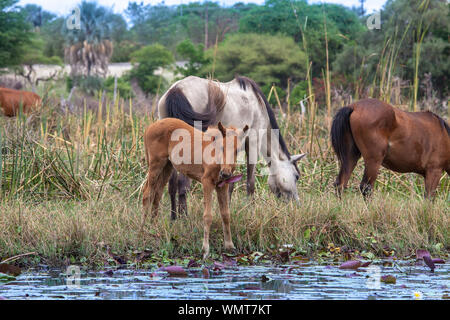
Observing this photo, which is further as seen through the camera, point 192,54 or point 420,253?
point 192,54

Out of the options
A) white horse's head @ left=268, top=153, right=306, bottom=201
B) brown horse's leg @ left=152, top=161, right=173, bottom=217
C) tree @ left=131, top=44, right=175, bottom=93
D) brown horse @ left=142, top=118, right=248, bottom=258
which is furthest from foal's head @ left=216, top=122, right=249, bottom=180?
tree @ left=131, top=44, right=175, bottom=93

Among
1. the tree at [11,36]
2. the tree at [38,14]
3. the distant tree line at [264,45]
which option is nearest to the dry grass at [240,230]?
the distant tree line at [264,45]

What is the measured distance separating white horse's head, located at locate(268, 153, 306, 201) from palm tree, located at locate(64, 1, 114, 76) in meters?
41.7

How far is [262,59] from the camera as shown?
4147 cm

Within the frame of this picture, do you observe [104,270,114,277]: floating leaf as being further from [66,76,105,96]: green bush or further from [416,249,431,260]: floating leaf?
[66,76,105,96]: green bush

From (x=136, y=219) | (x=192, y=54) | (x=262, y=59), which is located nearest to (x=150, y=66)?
(x=192, y=54)

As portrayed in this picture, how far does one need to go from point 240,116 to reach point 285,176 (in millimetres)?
1113

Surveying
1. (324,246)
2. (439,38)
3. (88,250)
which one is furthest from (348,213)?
(439,38)

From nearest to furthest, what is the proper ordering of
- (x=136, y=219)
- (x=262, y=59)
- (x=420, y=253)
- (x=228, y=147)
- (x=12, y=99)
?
(x=228, y=147), (x=420, y=253), (x=136, y=219), (x=12, y=99), (x=262, y=59)

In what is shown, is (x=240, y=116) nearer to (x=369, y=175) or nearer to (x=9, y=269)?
(x=369, y=175)

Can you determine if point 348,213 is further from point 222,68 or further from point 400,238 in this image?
point 222,68

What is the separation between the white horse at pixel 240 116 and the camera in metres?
7.64

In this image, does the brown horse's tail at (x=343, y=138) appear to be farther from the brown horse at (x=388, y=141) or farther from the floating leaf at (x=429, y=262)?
the floating leaf at (x=429, y=262)

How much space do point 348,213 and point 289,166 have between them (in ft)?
6.74
